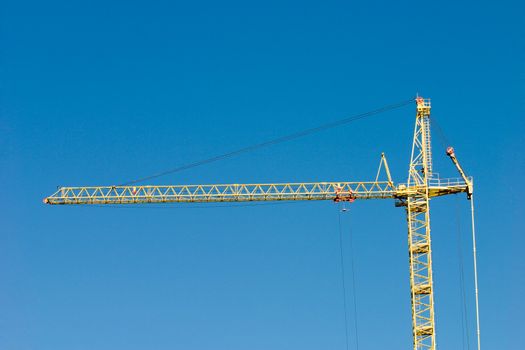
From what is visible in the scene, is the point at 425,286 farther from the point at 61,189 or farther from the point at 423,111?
the point at 61,189

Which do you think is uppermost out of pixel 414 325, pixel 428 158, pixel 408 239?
pixel 428 158

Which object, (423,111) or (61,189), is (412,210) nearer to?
(423,111)

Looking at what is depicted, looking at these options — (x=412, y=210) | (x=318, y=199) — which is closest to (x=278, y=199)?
(x=318, y=199)

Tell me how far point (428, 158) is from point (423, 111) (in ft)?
23.6

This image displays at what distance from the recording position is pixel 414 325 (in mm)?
175125

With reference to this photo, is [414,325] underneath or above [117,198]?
underneath

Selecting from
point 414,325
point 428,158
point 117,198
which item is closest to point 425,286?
point 414,325

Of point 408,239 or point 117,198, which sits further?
point 117,198

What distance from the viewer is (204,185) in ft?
603

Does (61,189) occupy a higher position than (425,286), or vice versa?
(61,189)

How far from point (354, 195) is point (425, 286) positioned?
53.1ft

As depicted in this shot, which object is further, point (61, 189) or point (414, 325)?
point (61, 189)

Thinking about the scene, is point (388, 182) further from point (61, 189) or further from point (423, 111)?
point (61, 189)

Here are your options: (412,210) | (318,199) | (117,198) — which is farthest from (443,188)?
(117,198)
